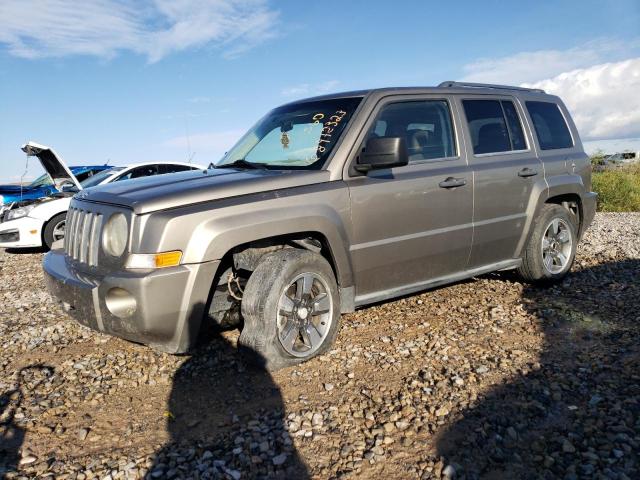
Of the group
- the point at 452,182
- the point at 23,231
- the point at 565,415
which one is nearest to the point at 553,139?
the point at 452,182

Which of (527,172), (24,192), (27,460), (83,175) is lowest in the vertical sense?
(27,460)

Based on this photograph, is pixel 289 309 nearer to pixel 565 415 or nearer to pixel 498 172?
pixel 565 415

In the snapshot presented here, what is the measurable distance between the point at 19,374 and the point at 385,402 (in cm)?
270

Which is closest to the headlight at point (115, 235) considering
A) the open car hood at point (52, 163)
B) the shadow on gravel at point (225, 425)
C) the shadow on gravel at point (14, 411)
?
the shadow on gravel at point (225, 425)

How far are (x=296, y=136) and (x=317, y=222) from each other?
1.03 metres

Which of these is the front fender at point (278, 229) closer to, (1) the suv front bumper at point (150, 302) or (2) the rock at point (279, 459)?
(1) the suv front bumper at point (150, 302)

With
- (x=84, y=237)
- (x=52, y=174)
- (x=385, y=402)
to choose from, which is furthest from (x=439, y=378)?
(x=52, y=174)

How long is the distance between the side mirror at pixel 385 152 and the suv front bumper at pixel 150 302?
53.7 inches

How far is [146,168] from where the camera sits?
10.2m

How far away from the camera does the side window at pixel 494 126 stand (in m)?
4.76

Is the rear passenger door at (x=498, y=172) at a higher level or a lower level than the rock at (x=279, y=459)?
higher

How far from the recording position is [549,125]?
5578 mm

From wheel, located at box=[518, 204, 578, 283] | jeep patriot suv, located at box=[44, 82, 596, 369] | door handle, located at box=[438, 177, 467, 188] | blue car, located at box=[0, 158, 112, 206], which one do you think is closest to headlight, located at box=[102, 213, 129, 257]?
jeep patriot suv, located at box=[44, 82, 596, 369]

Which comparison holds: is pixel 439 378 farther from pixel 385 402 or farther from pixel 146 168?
pixel 146 168
